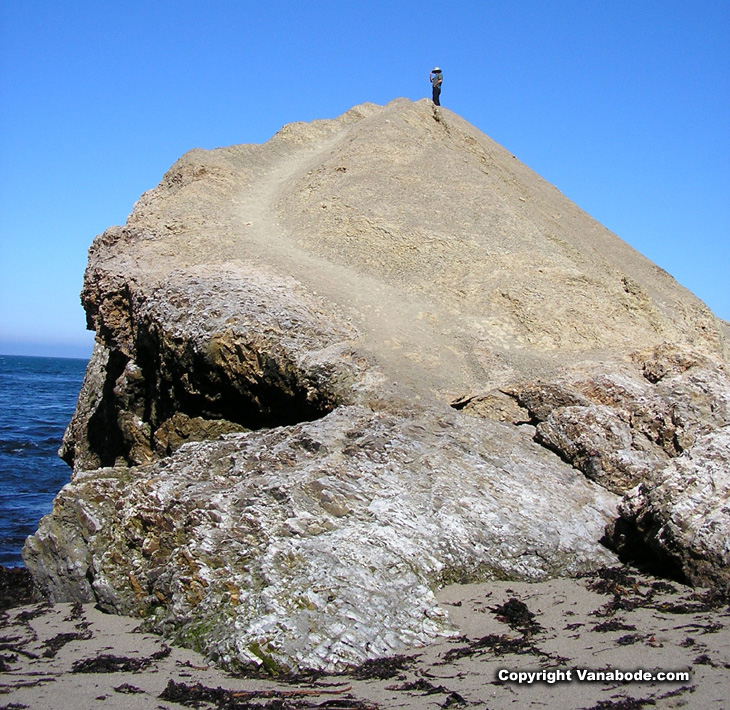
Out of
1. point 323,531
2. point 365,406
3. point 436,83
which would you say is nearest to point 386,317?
point 365,406

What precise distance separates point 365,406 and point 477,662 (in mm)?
5601

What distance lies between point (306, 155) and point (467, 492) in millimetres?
17945

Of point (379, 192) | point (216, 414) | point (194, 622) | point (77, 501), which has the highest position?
point (379, 192)

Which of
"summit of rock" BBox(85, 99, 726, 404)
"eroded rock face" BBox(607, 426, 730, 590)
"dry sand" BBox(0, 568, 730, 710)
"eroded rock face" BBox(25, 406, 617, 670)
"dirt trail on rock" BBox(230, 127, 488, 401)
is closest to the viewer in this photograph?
"dry sand" BBox(0, 568, 730, 710)

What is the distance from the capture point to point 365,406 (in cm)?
1228

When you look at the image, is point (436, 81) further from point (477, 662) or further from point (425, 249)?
point (477, 662)

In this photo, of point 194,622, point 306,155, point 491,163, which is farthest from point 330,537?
point 306,155

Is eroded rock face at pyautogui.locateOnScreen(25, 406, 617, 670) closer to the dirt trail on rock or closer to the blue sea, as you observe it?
the dirt trail on rock

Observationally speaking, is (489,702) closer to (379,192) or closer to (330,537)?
(330,537)

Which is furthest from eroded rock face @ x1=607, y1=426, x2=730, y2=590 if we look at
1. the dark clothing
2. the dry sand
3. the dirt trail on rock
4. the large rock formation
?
the dark clothing

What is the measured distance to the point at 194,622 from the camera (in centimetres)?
828

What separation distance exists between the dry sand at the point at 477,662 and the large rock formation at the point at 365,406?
0.39m

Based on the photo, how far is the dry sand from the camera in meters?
6.44

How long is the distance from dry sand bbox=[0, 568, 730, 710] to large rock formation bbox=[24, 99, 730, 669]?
39cm
